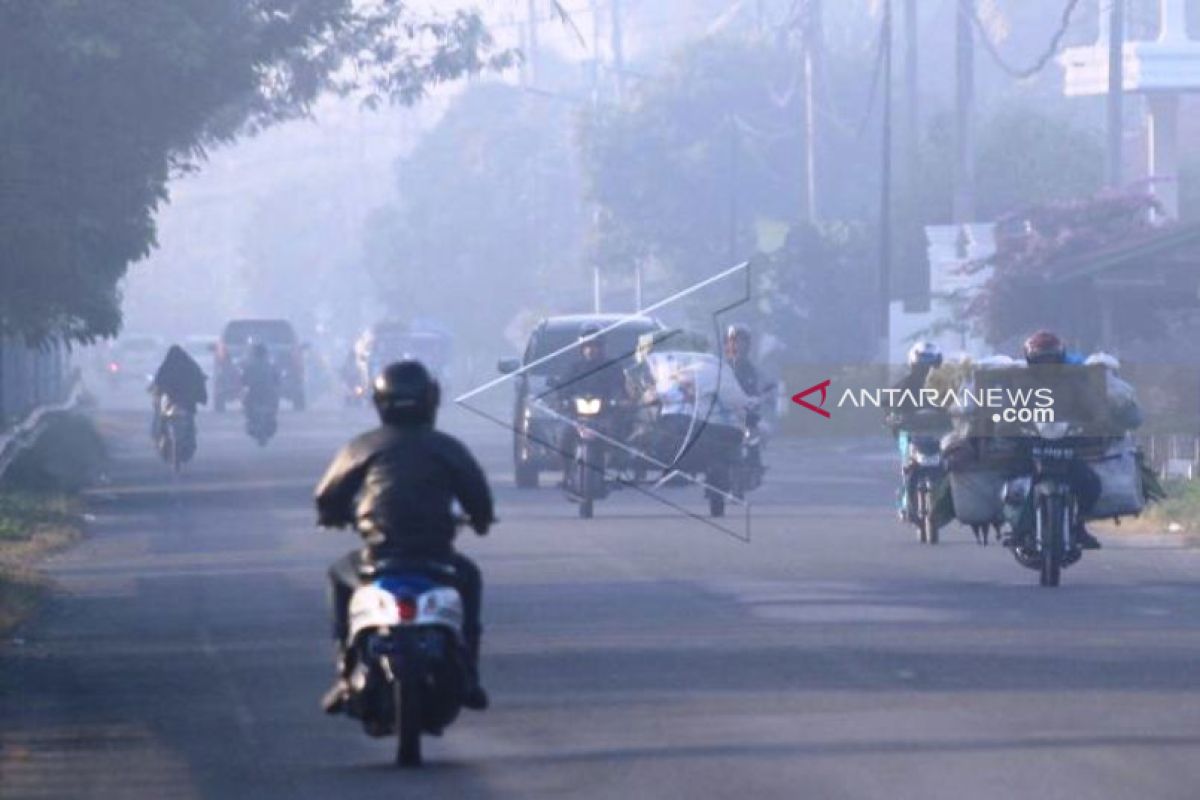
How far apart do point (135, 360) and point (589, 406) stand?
69489mm

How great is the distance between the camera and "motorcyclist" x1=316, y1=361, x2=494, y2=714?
11.5 metres

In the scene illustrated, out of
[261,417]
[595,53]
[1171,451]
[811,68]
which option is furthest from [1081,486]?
[595,53]

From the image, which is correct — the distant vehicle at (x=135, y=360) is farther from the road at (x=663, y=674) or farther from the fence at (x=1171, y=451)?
the road at (x=663, y=674)

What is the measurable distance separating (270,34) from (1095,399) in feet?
50.6

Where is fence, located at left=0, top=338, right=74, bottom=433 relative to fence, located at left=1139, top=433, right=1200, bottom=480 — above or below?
above

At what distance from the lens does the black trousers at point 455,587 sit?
11555mm

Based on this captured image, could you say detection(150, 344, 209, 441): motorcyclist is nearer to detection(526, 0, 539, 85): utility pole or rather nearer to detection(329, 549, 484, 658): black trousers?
detection(329, 549, 484, 658): black trousers

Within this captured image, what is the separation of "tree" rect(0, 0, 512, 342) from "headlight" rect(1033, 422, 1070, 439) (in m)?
12.8

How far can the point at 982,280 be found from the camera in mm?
51562

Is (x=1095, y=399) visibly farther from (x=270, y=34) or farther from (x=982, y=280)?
(x=982, y=280)

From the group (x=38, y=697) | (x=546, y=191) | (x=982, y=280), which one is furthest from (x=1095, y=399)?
(x=546, y=191)

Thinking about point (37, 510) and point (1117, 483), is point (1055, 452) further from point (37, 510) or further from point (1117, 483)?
point (37, 510)

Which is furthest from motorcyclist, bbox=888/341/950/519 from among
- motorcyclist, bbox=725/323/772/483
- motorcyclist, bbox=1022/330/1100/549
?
motorcyclist, bbox=725/323/772/483

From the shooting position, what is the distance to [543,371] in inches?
1346
